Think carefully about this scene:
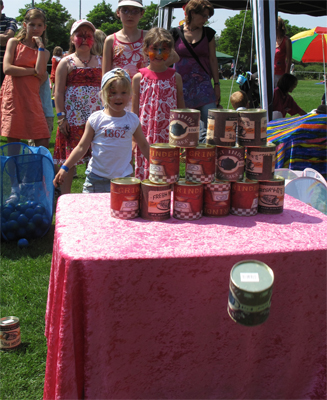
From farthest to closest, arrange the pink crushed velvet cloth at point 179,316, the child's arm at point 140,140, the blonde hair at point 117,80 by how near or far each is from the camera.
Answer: the child's arm at point 140,140
the blonde hair at point 117,80
the pink crushed velvet cloth at point 179,316

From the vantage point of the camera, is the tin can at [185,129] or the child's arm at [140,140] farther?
the child's arm at [140,140]

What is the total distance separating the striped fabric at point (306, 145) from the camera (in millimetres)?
3887

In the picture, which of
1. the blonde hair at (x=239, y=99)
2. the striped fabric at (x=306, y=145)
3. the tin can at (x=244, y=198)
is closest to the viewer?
the tin can at (x=244, y=198)

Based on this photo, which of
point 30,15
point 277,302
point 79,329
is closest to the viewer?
point 79,329

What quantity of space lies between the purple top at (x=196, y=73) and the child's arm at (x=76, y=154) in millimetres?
1884

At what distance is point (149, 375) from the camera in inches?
66.1

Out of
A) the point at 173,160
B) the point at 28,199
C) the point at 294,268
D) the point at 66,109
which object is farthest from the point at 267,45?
the point at 294,268

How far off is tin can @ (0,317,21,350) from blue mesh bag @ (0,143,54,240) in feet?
3.90

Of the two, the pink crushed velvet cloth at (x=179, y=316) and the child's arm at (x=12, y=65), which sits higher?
the child's arm at (x=12, y=65)

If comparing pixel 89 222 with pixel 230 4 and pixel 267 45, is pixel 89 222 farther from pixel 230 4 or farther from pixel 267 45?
pixel 230 4

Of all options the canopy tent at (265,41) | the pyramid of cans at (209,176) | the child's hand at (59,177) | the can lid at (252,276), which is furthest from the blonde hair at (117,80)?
the canopy tent at (265,41)

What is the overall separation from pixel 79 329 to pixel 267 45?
4.21m

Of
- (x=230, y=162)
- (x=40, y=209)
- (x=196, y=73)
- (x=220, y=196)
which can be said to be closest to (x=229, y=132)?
(x=230, y=162)

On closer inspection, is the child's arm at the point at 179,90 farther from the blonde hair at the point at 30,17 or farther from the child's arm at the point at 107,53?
the blonde hair at the point at 30,17
